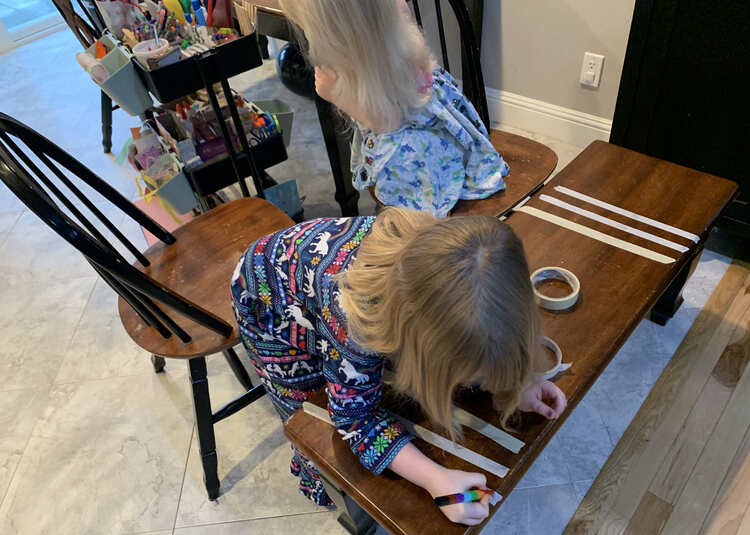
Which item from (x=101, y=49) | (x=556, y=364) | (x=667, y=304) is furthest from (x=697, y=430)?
(x=101, y=49)

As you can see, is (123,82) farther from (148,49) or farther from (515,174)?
(515,174)

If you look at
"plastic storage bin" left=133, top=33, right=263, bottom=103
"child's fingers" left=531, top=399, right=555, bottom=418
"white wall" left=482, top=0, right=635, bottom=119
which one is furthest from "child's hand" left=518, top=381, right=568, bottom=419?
"white wall" left=482, top=0, right=635, bottom=119

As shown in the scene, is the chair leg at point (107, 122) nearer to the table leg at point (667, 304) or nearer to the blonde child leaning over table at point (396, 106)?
the blonde child leaning over table at point (396, 106)

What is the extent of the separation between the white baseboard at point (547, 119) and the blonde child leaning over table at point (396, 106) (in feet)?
3.18

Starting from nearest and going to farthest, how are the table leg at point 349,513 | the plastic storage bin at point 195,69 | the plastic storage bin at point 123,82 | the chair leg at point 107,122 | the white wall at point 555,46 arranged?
the table leg at point 349,513 → the plastic storage bin at point 195,69 → the plastic storage bin at point 123,82 → the white wall at point 555,46 → the chair leg at point 107,122

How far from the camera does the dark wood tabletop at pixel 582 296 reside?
30.0 inches

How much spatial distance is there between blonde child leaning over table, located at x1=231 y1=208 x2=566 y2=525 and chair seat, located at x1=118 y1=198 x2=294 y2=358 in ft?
0.49

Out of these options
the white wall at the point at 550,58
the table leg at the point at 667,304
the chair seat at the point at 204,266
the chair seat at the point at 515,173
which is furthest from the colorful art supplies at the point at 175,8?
the table leg at the point at 667,304

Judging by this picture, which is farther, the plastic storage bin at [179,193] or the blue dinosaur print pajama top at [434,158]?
the plastic storage bin at [179,193]

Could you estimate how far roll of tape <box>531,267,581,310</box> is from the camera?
0.92m

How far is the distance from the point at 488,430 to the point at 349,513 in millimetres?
404

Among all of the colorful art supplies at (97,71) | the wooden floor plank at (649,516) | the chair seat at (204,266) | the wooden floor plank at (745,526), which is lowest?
the wooden floor plank at (745,526)

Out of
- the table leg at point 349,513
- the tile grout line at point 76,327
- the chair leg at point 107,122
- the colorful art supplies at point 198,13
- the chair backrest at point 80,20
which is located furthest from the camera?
the chair leg at point 107,122

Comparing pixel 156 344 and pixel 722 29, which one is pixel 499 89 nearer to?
pixel 722 29
